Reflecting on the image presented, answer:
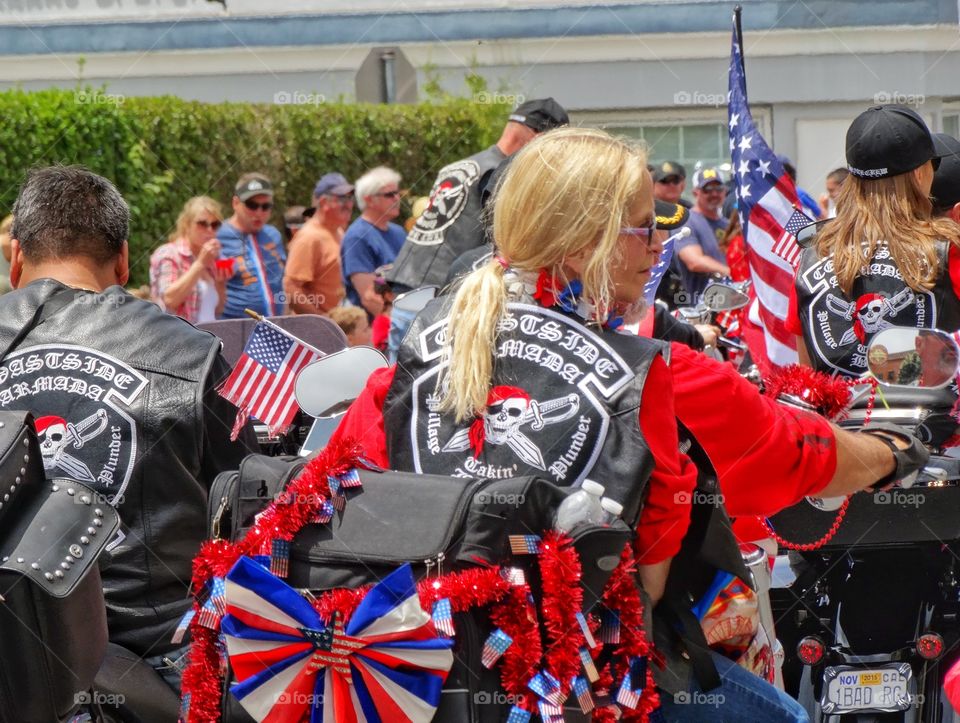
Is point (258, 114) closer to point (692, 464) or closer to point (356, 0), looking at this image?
point (356, 0)

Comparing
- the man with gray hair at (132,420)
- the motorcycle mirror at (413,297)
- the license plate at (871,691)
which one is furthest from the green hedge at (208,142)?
the license plate at (871,691)

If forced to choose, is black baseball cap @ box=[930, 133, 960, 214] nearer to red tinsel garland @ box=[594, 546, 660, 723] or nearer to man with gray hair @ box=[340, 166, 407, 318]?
red tinsel garland @ box=[594, 546, 660, 723]

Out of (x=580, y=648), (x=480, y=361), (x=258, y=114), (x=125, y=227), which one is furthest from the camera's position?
(x=258, y=114)

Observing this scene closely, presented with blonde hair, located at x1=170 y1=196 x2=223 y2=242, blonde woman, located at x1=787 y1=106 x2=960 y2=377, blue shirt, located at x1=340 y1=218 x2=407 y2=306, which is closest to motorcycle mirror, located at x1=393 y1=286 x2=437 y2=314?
blonde woman, located at x1=787 y1=106 x2=960 y2=377

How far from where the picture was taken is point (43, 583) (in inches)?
104

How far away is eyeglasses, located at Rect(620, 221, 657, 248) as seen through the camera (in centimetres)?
262

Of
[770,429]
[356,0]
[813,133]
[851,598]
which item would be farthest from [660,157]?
[770,429]

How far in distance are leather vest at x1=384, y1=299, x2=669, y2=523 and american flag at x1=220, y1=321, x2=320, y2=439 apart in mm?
983

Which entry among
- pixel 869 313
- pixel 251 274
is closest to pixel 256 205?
pixel 251 274

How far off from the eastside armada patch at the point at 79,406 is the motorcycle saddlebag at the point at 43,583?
48 centimetres

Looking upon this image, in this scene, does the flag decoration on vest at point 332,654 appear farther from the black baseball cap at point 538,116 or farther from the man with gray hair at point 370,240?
the man with gray hair at point 370,240

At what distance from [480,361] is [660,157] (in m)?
16.2

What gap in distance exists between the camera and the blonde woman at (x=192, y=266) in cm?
914

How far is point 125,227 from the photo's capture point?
3.76 m
